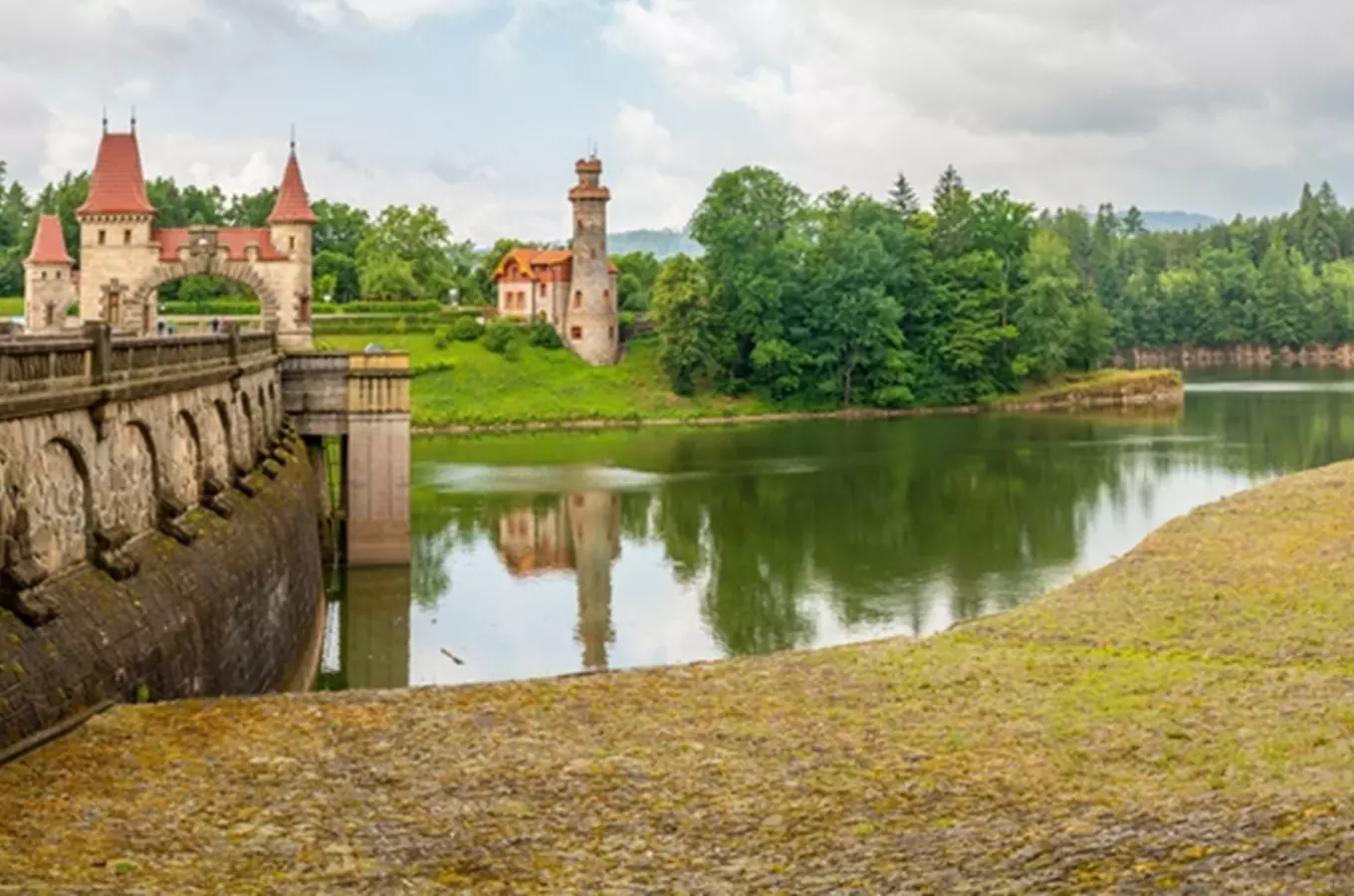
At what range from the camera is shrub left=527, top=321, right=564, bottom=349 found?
10431 centimetres

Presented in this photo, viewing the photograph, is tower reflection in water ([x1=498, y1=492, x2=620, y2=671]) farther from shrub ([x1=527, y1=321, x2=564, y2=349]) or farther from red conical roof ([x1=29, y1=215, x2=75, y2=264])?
shrub ([x1=527, y1=321, x2=564, y2=349])

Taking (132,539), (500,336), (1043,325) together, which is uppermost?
(1043,325)

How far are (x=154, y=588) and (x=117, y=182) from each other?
31.1m

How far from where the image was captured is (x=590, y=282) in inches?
4158

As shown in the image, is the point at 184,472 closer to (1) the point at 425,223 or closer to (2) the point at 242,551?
(2) the point at 242,551

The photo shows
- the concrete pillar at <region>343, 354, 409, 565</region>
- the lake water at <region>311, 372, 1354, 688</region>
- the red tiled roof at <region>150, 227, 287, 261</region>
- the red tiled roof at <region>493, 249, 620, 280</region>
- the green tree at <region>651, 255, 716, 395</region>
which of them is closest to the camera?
the lake water at <region>311, 372, 1354, 688</region>

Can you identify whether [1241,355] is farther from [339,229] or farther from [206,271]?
[206,271]

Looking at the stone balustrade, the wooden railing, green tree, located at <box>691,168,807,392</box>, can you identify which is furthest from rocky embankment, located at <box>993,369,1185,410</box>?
the wooden railing

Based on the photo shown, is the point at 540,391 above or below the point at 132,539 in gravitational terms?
above

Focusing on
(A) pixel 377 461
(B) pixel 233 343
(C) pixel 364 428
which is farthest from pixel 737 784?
(C) pixel 364 428

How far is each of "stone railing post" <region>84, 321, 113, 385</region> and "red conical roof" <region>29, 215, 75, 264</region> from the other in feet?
111

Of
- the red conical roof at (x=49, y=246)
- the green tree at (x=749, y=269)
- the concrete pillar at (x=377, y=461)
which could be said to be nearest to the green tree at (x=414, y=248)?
the green tree at (x=749, y=269)

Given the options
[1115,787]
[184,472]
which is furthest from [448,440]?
[1115,787]

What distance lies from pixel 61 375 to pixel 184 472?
7.79 meters
